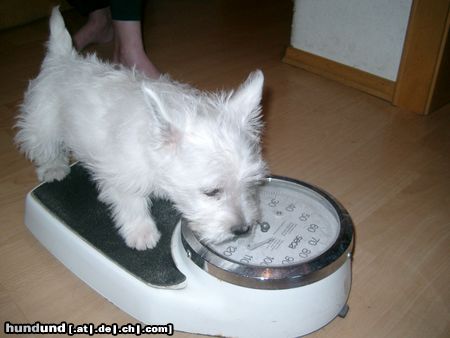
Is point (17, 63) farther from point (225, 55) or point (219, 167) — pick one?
point (219, 167)

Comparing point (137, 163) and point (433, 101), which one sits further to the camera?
point (433, 101)

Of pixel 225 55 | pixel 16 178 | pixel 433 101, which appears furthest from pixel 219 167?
pixel 225 55

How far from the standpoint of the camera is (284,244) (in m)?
1.44

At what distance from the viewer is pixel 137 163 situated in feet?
4.66

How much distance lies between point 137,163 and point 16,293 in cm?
61

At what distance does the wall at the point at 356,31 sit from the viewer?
8.43ft

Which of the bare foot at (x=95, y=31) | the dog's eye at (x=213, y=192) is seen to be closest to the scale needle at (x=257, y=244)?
the dog's eye at (x=213, y=192)

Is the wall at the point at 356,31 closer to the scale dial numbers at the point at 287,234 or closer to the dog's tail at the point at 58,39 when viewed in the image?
the scale dial numbers at the point at 287,234

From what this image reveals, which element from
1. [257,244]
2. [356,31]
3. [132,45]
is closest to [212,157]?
[257,244]

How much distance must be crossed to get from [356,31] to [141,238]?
199 centimetres

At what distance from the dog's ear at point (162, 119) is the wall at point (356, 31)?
71.2 inches

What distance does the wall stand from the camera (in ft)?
8.43

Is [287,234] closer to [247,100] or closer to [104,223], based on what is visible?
[247,100]

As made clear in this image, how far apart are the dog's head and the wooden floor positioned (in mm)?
440
